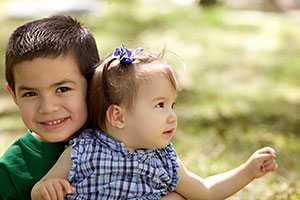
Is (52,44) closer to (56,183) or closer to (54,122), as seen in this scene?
(54,122)

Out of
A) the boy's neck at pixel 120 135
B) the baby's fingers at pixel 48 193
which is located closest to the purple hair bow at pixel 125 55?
the boy's neck at pixel 120 135

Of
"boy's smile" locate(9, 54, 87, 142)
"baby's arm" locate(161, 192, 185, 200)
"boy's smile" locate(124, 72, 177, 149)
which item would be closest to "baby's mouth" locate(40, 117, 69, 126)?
"boy's smile" locate(9, 54, 87, 142)

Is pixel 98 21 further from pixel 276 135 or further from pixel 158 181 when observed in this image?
pixel 158 181

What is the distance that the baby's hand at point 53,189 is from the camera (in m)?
2.25

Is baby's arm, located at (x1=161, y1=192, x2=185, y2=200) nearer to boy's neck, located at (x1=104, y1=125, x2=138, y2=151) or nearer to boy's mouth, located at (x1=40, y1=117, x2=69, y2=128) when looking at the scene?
boy's neck, located at (x1=104, y1=125, x2=138, y2=151)

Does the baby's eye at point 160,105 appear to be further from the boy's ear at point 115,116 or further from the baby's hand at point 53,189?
the baby's hand at point 53,189

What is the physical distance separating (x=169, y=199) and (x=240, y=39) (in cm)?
430

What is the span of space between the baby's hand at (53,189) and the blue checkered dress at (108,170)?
98 mm

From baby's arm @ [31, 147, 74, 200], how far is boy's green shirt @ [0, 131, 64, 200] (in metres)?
0.12

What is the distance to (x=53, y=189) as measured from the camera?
226cm

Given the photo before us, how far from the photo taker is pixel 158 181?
2.49 m

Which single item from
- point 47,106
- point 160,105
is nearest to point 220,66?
point 160,105

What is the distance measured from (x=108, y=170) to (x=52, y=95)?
11.8 inches

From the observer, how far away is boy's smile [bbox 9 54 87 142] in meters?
2.39
